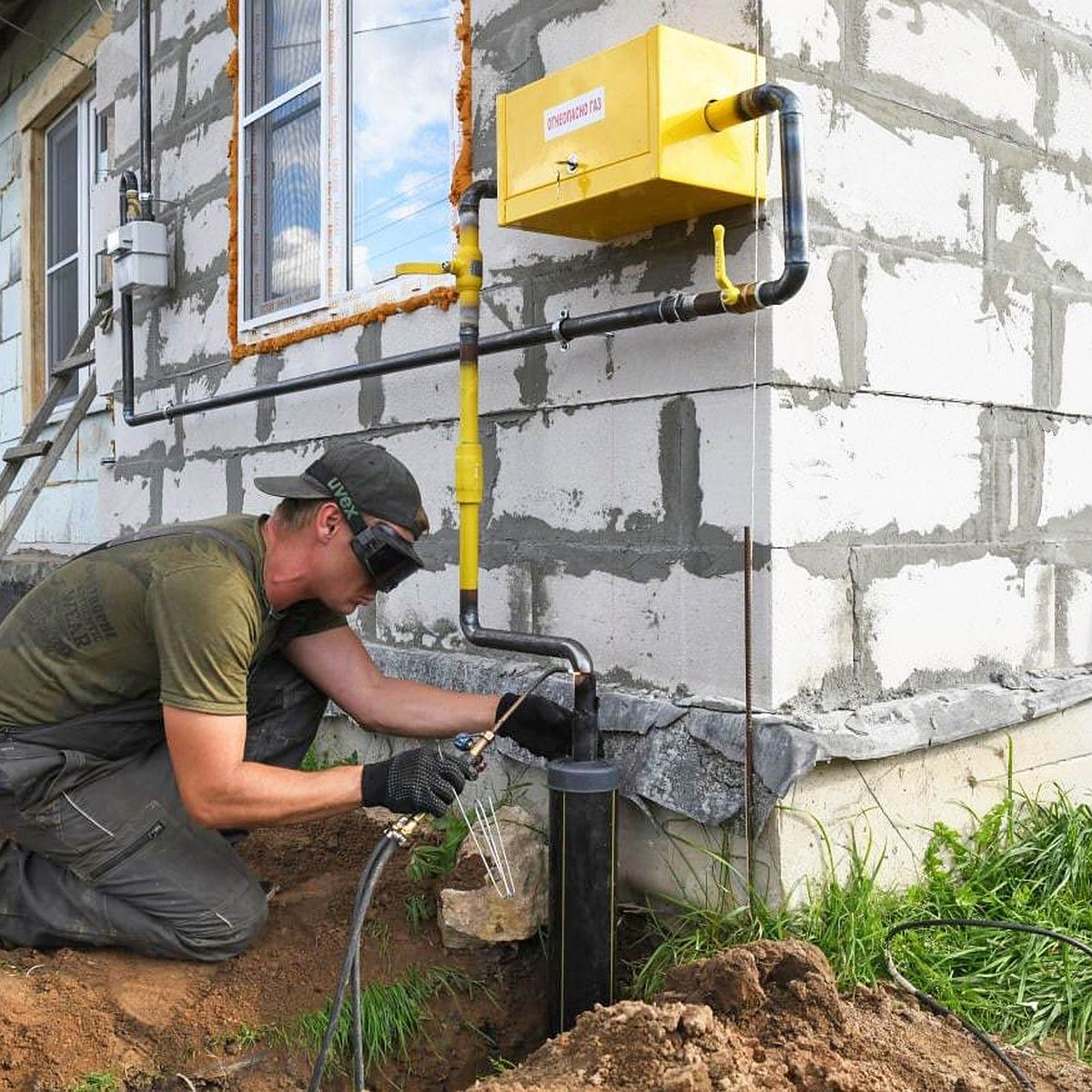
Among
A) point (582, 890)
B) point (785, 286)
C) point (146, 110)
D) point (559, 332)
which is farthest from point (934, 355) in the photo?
point (146, 110)

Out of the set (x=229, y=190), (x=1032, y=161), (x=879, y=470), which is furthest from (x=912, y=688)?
(x=229, y=190)

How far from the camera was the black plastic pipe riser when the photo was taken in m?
2.64

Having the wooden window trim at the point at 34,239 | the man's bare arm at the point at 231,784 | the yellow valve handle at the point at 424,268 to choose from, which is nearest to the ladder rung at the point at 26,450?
the wooden window trim at the point at 34,239

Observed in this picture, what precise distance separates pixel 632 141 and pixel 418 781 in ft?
4.83

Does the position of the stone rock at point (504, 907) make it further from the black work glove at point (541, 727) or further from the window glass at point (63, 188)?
the window glass at point (63, 188)

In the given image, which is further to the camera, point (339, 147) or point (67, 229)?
point (67, 229)

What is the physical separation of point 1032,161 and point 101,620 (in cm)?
284

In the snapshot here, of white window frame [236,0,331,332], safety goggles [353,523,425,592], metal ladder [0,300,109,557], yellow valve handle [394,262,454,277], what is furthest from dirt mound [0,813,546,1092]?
metal ladder [0,300,109,557]

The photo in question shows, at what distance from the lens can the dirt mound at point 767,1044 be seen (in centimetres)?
202

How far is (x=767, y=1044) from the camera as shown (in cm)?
217

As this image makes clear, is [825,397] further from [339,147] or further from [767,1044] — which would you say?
[339,147]

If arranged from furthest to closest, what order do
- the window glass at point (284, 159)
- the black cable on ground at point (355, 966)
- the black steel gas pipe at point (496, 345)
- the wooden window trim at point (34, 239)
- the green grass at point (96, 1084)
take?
the wooden window trim at point (34, 239)
the window glass at point (284, 159)
the black steel gas pipe at point (496, 345)
the green grass at point (96, 1084)
the black cable on ground at point (355, 966)

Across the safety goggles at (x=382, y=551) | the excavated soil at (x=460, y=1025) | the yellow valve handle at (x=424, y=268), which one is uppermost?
the yellow valve handle at (x=424, y=268)

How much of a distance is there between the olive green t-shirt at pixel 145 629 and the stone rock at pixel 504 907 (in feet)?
2.39
